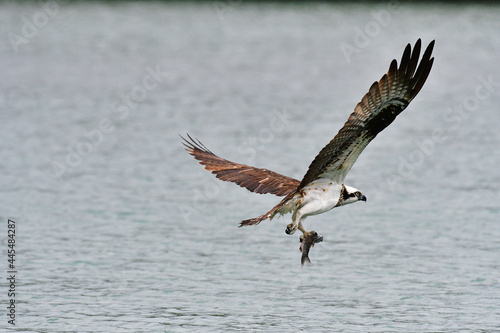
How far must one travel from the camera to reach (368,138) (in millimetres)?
9820

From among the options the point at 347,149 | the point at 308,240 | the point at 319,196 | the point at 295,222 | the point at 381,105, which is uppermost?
the point at 381,105

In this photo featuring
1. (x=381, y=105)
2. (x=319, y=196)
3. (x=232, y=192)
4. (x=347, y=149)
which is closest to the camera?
(x=381, y=105)

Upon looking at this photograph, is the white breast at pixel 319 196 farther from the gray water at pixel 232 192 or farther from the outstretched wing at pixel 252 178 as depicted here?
the gray water at pixel 232 192

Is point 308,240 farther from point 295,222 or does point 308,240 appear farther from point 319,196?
point 319,196

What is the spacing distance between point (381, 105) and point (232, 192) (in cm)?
911

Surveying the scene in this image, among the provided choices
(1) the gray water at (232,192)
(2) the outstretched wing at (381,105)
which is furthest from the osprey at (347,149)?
(1) the gray water at (232,192)

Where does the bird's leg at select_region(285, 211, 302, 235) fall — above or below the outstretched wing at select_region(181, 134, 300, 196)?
below

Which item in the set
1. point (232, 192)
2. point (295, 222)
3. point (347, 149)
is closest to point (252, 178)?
point (295, 222)

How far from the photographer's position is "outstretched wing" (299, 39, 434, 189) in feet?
31.6

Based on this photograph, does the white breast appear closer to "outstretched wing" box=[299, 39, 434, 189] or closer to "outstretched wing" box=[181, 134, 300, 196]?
"outstretched wing" box=[299, 39, 434, 189]

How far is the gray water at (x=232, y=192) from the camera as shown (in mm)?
11961

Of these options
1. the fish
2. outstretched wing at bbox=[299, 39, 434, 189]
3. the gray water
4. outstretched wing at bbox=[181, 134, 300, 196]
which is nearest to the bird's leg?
the fish

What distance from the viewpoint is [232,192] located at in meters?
18.7

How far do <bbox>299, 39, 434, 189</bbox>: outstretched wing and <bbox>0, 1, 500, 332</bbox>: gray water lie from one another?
7.37 ft
